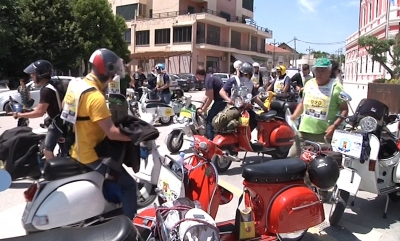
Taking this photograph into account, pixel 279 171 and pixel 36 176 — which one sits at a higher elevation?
pixel 279 171

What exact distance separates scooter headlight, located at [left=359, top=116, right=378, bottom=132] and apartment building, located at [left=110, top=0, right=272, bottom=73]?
37174 mm

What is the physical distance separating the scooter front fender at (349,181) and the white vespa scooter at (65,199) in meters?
2.54

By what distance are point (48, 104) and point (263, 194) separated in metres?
2.91

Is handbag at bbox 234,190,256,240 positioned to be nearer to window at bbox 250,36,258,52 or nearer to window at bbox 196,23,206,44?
window at bbox 196,23,206,44

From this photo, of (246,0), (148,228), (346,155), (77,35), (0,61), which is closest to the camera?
(148,228)

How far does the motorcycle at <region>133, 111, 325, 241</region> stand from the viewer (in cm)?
343

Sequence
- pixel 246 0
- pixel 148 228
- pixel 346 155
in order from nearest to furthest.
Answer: pixel 148 228
pixel 346 155
pixel 246 0

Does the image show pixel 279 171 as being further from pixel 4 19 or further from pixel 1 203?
pixel 4 19

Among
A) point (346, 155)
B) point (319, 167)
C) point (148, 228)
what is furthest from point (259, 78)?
point (148, 228)

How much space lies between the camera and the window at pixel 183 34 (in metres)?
43.7

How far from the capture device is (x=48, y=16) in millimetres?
26062

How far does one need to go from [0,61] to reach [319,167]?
83.2 feet

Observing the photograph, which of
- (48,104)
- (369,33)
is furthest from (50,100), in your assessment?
(369,33)

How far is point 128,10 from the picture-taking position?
1981 inches
